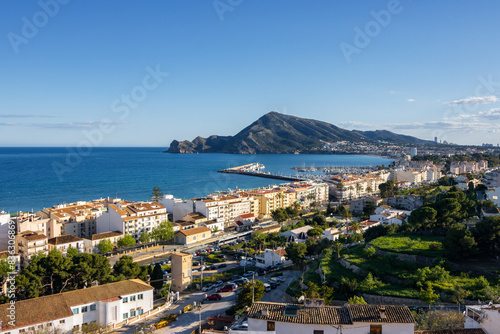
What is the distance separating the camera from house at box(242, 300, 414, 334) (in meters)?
6.88

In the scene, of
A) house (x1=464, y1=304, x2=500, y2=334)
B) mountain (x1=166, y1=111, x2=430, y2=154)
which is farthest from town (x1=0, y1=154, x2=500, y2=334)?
mountain (x1=166, y1=111, x2=430, y2=154)

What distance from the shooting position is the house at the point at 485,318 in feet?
23.4

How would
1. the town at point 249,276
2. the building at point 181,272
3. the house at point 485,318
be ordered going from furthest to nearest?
the building at point 181,272, the town at point 249,276, the house at point 485,318

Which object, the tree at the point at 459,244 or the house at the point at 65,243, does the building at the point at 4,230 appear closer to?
the house at the point at 65,243

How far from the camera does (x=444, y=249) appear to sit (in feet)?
52.1

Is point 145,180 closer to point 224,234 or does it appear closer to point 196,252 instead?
point 224,234

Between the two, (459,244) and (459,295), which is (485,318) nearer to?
(459,295)

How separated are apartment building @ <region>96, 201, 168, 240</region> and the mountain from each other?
430ft

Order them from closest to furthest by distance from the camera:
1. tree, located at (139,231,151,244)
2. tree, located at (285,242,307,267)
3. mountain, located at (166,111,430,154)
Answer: tree, located at (285,242,307,267) < tree, located at (139,231,151,244) < mountain, located at (166,111,430,154)

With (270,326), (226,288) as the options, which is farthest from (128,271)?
(270,326)

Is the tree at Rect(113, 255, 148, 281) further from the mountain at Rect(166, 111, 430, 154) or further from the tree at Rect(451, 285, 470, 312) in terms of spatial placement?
the mountain at Rect(166, 111, 430, 154)

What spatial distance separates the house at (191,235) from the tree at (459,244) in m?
17.6

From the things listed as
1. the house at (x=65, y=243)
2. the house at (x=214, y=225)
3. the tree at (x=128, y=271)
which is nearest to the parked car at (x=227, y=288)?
the tree at (x=128, y=271)

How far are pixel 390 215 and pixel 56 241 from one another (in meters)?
24.0
